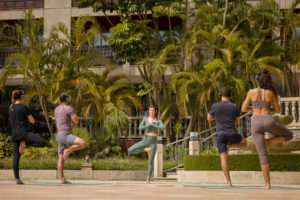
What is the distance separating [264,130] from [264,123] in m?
0.12

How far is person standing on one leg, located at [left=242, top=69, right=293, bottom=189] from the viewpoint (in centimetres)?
775

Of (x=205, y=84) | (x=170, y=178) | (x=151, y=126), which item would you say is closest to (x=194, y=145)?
(x=170, y=178)

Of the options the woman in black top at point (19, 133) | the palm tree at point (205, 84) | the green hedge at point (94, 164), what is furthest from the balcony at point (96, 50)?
the woman in black top at point (19, 133)

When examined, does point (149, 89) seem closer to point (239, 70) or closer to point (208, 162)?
point (239, 70)

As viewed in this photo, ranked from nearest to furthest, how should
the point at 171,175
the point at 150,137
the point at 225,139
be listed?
the point at 225,139 < the point at 150,137 < the point at 171,175

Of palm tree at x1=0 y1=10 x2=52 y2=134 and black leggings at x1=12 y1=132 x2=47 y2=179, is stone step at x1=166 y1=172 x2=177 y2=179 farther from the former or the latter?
black leggings at x1=12 y1=132 x2=47 y2=179

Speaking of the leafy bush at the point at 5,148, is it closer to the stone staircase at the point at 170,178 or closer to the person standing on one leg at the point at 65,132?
the stone staircase at the point at 170,178

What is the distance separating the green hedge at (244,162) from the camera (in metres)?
12.0

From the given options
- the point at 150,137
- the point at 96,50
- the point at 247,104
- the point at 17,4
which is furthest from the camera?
A: the point at 17,4

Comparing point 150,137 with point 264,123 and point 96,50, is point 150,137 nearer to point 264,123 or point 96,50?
point 264,123

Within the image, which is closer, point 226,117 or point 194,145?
point 226,117

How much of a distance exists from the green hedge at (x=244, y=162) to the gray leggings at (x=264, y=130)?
175 inches

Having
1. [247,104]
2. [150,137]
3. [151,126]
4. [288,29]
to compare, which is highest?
[288,29]

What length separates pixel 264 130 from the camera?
7.79 meters
